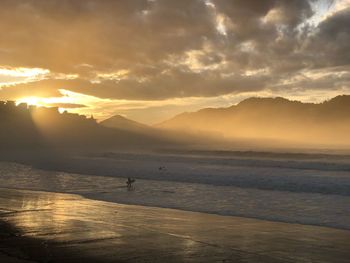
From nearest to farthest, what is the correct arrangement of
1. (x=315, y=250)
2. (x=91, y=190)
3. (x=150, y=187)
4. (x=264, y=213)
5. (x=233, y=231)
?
1. (x=315, y=250)
2. (x=233, y=231)
3. (x=264, y=213)
4. (x=91, y=190)
5. (x=150, y=187)

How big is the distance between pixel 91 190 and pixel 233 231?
13.6 metres

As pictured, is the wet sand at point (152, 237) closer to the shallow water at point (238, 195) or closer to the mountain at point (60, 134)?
the shallow water at point (238, 195)

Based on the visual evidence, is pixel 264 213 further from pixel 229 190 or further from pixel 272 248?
pixel 229 190

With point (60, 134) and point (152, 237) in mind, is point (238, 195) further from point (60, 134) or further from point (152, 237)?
point (60, 134)

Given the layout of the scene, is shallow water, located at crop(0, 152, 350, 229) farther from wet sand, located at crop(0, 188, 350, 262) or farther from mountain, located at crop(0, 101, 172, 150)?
mountain, located at crop(0, 101, 172, 150)

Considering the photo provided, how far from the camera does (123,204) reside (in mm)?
19547

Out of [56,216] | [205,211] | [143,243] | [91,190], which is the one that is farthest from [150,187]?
[143,243]

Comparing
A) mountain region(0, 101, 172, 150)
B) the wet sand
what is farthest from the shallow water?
mountain region(0, 101, 172, 150)

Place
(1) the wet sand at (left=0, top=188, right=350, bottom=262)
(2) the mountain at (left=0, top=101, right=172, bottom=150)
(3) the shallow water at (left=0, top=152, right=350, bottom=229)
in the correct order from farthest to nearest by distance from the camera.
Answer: (2) the mountain at (left=0, top=101, right=172, bottom=150), (3) the shallow water at (left=0, top=152, right=350, bottom=229), (1) the wet sand at (left=0, top=188, right=350, bottom=262)

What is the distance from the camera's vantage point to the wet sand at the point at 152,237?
392 inches

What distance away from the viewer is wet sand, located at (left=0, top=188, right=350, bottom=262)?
9.95 metres

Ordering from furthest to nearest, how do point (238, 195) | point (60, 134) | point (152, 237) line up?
point (60, 134), point (238, 195), point (152, 237)

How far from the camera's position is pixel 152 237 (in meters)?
12.0

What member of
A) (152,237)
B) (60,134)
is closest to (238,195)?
(152,237)
